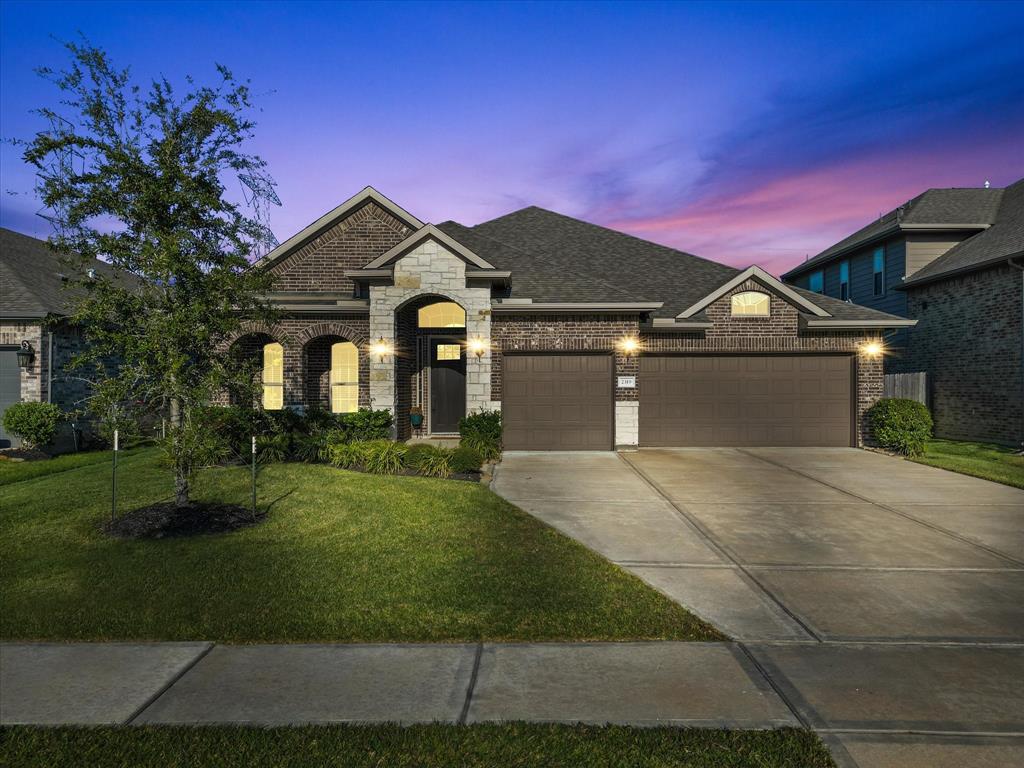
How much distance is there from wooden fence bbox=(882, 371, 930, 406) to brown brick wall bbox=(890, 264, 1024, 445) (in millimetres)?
868

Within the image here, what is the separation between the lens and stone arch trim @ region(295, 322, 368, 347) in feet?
53.3

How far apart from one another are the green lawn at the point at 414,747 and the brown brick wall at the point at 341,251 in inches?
592

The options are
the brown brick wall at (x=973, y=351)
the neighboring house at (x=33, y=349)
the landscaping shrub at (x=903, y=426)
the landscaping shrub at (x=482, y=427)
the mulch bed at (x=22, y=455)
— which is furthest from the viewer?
the brown brick wall at (x=973, y=351)

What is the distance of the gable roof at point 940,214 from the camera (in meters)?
21.3

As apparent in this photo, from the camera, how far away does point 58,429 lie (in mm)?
15109

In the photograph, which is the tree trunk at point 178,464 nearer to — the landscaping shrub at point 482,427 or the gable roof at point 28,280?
the landscaping shrub at point 482,427

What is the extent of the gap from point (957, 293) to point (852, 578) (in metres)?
18.0

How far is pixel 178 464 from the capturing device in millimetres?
7953

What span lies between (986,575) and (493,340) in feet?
38.3

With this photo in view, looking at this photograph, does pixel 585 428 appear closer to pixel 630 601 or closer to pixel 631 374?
pixel 631 374

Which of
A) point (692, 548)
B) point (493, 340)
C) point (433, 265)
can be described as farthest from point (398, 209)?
point (692, 548)

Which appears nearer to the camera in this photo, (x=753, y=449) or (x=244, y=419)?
(x=244, y=419)

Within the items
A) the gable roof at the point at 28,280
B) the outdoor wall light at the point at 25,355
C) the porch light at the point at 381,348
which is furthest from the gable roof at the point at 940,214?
the outdoor wall light at the point at 25,355

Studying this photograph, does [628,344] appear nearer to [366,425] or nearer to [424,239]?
[424,239]
